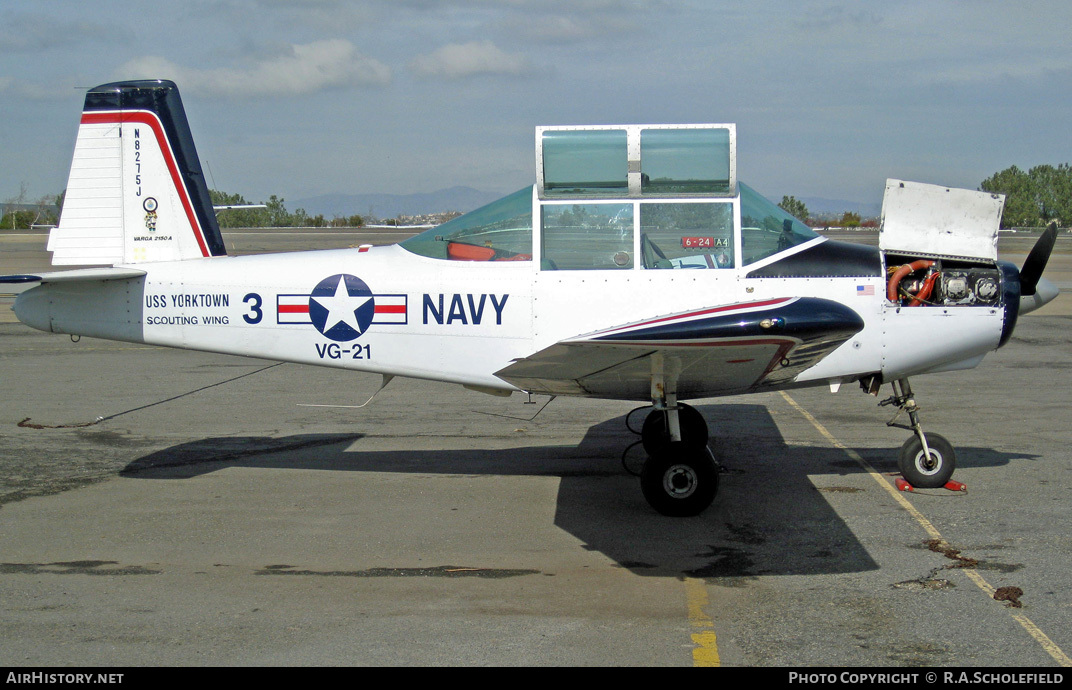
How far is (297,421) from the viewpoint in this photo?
9898mm

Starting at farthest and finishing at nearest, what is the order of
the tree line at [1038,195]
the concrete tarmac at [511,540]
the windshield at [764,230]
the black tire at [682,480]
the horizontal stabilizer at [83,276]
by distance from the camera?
the tree line at [1038,195] < the horizontal stabilizer at [83,276] < the windshield at [764,230] < the black tire at [682,480] < the concrete tarmac at [511,540]

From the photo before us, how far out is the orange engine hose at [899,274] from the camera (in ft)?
21.5

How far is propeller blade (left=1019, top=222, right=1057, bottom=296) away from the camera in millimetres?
6562

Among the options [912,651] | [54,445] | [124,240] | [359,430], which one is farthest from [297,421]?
[912,651]

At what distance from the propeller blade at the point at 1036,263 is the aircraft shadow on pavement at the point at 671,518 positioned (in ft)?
6.06

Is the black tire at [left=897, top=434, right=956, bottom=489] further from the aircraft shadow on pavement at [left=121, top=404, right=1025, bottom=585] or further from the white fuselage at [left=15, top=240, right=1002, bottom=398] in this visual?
the white fuselage at [left=15, top=240, right=1002, bottom=398]

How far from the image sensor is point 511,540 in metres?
6.09

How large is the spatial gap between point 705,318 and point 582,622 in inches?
77.6

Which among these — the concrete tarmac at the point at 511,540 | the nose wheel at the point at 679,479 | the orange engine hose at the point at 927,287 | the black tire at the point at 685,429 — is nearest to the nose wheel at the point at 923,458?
the concrete tarmac at the point at 511,540

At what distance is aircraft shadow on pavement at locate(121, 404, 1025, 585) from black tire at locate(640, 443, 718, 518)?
0.39 feet

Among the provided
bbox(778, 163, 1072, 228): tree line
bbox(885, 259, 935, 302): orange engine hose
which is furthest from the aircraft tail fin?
bbox(778, 163, 1072, 228): tree line

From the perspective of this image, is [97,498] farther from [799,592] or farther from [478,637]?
[799,592]

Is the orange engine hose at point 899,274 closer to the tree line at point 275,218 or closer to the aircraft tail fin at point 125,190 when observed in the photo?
the aircraft tail fin at point 125,190

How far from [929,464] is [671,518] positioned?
2.26 m
